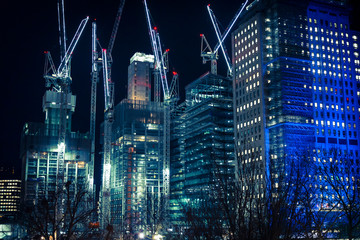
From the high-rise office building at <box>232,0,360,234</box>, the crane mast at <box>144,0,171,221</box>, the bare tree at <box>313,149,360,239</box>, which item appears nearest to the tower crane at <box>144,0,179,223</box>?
the crane mast at <box>144,0,171,221</box>

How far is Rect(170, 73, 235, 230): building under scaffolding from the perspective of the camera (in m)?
146

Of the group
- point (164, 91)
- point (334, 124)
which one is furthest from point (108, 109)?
point (334, 124)

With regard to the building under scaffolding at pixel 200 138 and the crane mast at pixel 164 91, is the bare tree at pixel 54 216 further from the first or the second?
the crane mast at pixel 164 91

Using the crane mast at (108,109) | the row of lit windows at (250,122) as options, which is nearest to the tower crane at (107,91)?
the crane mast at (108,109)

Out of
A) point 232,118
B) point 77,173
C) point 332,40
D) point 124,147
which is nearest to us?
point 332,40

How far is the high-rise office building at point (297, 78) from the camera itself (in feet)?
397

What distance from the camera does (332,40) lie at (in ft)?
442

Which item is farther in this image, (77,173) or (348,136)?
(77,173)

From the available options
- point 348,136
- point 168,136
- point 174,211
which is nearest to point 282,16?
point 348,136

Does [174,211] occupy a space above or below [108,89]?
below

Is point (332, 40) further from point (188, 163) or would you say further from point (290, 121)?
point (188, 163)

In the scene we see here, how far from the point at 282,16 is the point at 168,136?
68.9 m

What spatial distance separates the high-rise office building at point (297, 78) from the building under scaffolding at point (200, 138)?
1311 centimetres

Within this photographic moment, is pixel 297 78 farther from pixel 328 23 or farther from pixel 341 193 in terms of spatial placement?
pixel 341 193
